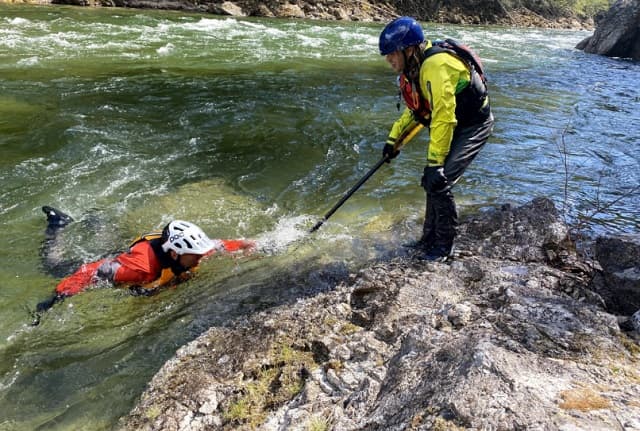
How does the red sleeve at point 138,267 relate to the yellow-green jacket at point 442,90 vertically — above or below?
below

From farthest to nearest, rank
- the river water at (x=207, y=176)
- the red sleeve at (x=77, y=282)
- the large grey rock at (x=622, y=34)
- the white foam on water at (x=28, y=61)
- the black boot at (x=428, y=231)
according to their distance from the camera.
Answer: the large grey rock at (x=622, y=34)
the white foam on water at (x=28, y=61)
the black boot at (x=428, y=231)
the red sleeve at (x=77, y=282)
the river water at (x=207, y=176)

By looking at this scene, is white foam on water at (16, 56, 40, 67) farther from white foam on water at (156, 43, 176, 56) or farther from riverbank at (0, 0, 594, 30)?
riverbank at (0, 0, 594, 30)

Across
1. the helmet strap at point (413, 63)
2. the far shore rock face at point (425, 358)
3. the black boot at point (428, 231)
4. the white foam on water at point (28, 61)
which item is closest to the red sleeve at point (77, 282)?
the far shore rock face at point (425, 358)

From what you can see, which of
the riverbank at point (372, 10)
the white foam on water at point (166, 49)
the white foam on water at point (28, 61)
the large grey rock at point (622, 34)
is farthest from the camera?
the riverbank at point (372, 10)

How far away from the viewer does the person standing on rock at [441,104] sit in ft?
15.4

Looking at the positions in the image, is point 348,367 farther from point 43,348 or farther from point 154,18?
point 154,18

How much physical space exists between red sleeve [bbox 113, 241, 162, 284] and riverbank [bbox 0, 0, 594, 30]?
2928 cm

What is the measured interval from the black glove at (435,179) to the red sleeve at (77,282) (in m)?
4.07

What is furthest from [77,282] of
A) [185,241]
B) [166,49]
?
[166,49]

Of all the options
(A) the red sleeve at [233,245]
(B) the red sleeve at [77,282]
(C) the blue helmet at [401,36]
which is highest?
(C) the blue helmet at [401,36]

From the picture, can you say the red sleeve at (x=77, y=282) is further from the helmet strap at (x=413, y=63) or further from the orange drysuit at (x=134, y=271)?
the helmet strap at (x=413, y=63)

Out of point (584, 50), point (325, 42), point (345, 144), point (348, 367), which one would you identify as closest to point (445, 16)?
point (584, 50)

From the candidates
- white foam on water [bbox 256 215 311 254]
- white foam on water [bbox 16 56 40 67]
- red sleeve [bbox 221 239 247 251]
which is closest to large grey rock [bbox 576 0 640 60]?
white foam on water [bbox 256 215 311 254]

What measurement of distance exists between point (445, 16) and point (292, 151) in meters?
45.5
